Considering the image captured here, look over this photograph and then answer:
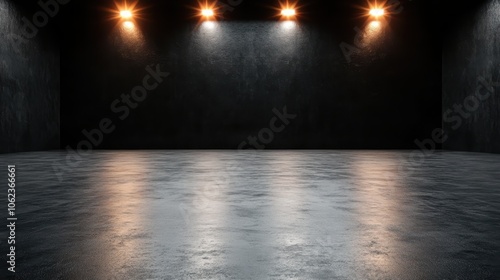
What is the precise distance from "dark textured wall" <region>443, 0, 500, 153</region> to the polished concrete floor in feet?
18.1

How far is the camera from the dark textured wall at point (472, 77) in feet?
27.8

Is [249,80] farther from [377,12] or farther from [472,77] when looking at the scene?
[472,77]

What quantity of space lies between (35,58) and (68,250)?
875cm

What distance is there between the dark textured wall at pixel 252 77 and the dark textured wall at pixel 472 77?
13.1 inches

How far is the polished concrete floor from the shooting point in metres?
1.48

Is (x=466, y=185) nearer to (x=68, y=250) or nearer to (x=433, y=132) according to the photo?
(x=68, y=250)

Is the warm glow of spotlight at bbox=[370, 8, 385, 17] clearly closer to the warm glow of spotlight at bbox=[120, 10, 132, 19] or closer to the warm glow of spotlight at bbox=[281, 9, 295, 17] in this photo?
the warm glow of spotlight at bbox=[281, 9, 295, 17]

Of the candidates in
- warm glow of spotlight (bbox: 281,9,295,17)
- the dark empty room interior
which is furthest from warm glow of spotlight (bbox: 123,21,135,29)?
warm glow of spotlight (bbox: 281,9,295,17)

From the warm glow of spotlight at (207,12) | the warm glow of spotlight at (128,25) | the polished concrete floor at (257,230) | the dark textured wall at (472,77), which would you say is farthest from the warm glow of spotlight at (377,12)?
the polished concrete floor at (257,230)

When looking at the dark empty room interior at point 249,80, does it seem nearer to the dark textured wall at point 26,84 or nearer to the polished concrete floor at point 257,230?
the dark textured wall at point 26,84

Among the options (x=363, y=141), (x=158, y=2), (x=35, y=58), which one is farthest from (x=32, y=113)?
(x=363, y=141)

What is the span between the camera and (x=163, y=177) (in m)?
4.27

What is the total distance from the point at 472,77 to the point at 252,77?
15.1ft

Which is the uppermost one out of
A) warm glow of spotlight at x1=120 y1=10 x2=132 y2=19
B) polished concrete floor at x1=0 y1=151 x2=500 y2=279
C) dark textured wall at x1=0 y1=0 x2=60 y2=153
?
warm glow of spotlight at x1=120 y1=10 x2=132 y2=19
